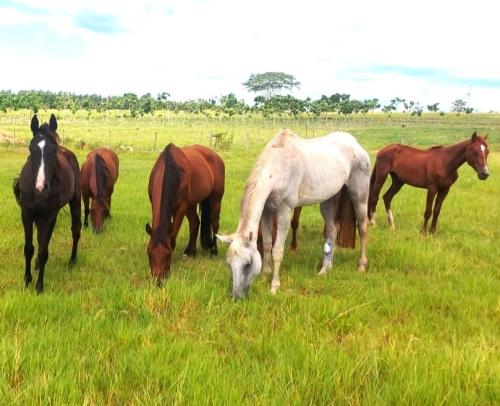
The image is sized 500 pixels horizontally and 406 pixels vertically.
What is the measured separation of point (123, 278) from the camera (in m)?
6.12

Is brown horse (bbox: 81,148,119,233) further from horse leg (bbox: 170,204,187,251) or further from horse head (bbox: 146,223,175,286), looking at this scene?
horse head (bbox: 146,223,175,286)

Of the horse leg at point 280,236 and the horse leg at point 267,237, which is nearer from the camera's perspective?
the horse leg at point 280,236

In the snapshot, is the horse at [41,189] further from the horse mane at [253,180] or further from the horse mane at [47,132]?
the horse mane at [253,180]

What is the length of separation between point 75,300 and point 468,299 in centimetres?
473

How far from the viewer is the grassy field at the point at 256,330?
125 inches

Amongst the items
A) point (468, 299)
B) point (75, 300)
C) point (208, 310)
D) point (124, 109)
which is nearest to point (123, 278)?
point (75, 300)

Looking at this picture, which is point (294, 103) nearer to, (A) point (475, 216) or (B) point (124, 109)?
(B) point (124, 109)

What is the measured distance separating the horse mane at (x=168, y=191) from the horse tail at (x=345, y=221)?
9.63 ft

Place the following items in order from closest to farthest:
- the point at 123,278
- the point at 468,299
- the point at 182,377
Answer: the point at 182,377 → the point at 468,299 → the point at 123,278

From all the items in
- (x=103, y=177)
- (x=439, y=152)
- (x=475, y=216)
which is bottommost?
(x=475, y=216)

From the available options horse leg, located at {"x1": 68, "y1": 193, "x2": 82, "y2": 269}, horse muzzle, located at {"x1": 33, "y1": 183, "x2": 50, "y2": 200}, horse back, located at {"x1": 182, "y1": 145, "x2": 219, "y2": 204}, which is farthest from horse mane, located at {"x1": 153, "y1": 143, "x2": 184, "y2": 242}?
horse leg, located at {"x1": 68, "y1": 193, "x2": 82, "y2": 269}

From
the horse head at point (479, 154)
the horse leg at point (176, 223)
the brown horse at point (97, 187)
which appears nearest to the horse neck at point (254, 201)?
the horse leg at point (176, 223)

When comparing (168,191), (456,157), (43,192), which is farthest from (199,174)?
(456,157)

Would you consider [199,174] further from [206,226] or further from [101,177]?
[101,177]
